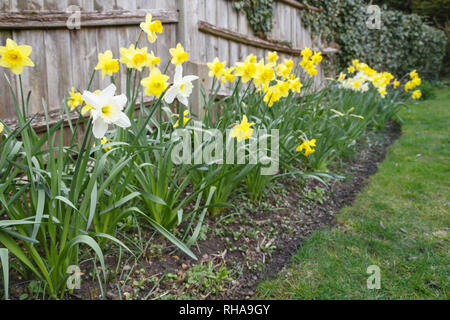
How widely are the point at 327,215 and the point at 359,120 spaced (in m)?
1.56

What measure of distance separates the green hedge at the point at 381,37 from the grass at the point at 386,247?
3.82m

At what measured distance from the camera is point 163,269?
1649 millimetres

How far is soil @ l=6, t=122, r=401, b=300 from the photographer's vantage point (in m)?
1.54

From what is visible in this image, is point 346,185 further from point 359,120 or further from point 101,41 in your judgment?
point 101,41

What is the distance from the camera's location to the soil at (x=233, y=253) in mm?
1542

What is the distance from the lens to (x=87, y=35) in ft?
8.46

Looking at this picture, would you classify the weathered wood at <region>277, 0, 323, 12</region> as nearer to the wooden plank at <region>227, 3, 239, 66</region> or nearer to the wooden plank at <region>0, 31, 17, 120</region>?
the wooden plank at <region>227, 3, 239, 66</region>

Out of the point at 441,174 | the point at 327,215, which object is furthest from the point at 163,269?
the point at 441,174

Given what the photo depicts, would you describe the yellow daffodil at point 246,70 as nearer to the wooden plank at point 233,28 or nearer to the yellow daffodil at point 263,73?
the yellow daffodil at point 263,73

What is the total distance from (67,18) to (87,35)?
0.20 meters

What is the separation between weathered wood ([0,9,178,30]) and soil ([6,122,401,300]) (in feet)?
4.85

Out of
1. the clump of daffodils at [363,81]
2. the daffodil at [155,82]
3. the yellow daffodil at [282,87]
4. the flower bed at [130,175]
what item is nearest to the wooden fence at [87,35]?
the flower bed at [130,175]

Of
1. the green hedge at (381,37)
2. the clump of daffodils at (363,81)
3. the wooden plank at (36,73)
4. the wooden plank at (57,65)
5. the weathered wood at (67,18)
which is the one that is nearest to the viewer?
the weathered wood at (67,18)

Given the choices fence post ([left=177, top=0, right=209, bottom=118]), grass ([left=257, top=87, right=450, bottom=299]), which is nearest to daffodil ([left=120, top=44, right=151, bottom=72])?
grass ([left=257, top=87, right=450, bottom=299])
